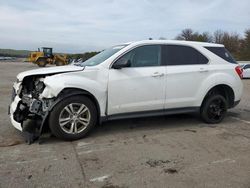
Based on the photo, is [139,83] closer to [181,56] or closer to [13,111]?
[181,56]

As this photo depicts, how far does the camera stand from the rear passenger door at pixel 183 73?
6266 mm

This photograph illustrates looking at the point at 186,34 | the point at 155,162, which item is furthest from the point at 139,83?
the point at 186,34

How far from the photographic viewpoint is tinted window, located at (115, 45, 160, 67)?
6.01 meters

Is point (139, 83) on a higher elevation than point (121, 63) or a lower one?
lower

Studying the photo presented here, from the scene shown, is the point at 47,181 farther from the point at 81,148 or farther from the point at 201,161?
the point at 201,161

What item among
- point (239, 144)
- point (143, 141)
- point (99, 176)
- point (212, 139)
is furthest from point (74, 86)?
point (239, 144)

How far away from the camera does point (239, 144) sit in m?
5.40

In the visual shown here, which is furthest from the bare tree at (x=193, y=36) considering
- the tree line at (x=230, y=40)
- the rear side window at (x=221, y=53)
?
the rear side window at (x=221, y=53)

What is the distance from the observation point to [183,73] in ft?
20.9

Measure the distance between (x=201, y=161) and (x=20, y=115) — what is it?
10.5 feet

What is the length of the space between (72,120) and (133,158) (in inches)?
54.2

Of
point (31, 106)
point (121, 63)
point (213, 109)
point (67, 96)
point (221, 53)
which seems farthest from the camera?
point (221, 53)

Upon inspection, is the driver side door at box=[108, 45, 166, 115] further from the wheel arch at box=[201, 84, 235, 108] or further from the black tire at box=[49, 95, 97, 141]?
the wheel arch at box=[201, 84, 235, 108]

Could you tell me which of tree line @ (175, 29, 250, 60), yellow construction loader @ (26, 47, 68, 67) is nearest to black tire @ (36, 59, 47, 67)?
yellow construction loader @ (26, 47, 68, 67)
